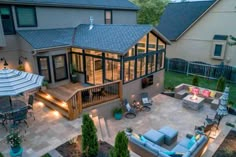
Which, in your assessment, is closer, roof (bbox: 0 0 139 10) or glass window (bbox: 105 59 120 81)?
glass window (bbox: 105 59 120 81)

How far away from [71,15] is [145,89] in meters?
8.19

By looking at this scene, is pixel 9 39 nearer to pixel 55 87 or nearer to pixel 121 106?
pixel 55 87

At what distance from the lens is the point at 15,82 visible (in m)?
7.76

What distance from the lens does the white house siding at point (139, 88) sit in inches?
457

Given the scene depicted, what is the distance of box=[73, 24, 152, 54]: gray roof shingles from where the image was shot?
10.8 metres

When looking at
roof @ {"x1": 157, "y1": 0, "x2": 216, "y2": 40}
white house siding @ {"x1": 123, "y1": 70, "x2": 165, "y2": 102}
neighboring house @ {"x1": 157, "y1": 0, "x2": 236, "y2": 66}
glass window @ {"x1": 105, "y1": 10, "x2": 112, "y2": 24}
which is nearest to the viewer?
white house siding @ {"x1": 123, "y1": 70, "x2": 165, "y2": 102}

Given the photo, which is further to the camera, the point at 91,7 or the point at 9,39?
the point at 91,7

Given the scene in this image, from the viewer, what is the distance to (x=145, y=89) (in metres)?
13.1

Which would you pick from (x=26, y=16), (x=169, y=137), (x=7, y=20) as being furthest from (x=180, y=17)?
(x=7, y=20)

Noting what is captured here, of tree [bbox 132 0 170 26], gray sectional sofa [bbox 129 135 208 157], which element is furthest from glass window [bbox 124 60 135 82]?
tree [bbox 132 0 170 26]

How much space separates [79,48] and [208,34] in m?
13.9

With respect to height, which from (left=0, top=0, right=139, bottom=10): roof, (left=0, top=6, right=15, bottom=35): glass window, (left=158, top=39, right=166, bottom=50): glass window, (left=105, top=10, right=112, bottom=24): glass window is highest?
(left=0, top=0, right=139, bottom=10): roof

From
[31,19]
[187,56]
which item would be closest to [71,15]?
[31,19]

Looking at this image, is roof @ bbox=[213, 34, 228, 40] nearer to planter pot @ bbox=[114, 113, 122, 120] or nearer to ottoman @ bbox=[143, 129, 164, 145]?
planter pot @ bbox=[114, 113, 122, 120]
